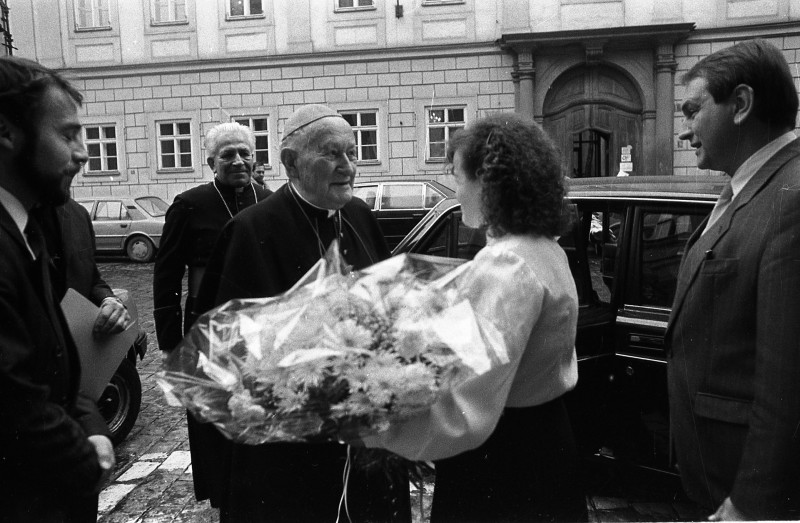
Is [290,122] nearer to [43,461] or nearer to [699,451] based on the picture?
[43,461]

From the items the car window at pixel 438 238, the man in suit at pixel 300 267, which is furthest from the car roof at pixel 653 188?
the man in suit at pixel 300 267

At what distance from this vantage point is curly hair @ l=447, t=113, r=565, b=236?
6.11 ft

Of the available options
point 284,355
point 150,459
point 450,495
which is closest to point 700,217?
point 450,495

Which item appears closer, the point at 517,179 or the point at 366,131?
the point at 517,179

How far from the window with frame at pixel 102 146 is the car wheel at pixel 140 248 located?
2.17 meters

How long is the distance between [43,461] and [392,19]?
11.4 metres

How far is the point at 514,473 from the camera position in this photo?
1884 mm

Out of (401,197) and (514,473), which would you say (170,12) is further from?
(514,473)

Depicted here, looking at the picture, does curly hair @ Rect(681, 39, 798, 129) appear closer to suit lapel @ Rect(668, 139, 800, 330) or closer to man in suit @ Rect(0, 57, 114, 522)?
suit lapel @ Rect(668, 139, 800, 330)

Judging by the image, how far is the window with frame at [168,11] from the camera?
A: 30.2 feet

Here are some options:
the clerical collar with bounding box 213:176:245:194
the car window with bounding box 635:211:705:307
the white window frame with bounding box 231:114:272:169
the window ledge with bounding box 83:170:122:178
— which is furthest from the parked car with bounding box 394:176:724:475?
the window ledge with bounding box 83:170:122:178

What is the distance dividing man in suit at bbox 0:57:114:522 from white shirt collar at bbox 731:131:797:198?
1865mm

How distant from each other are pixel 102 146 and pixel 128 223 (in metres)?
2.45

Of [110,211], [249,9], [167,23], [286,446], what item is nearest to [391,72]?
[249,9]
